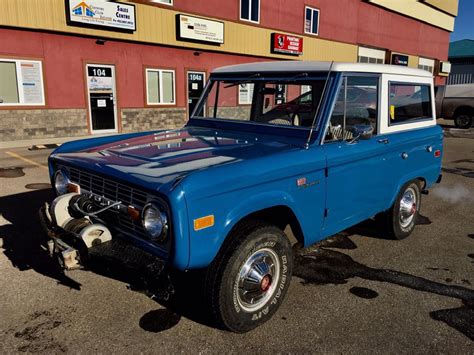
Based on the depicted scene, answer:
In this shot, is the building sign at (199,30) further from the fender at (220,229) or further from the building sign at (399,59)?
the building sign at (399,59)

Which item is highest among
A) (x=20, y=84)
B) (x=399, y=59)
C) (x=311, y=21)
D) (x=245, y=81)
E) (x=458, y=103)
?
(x=311, y=21)

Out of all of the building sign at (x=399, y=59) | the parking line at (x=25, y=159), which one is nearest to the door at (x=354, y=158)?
the parking line at (x=25, y=159)

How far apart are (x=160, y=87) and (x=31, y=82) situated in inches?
180

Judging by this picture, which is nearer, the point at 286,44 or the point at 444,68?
the point at 286,44

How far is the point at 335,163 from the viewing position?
3.45 m

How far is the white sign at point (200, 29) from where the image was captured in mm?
15133

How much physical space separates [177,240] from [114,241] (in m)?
0.69

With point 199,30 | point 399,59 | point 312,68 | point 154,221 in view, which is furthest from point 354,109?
point 399,59

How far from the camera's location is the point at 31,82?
12.3 m

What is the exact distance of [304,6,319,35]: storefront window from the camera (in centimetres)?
2031

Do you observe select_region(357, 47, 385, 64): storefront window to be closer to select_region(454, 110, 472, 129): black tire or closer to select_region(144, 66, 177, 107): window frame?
select_region(454, 110, 472, 129): black tire

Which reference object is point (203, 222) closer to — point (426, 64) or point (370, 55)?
point (370, 55)

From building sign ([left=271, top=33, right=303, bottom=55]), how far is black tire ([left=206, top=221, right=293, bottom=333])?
1698 cm

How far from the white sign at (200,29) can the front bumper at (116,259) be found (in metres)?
13.5
